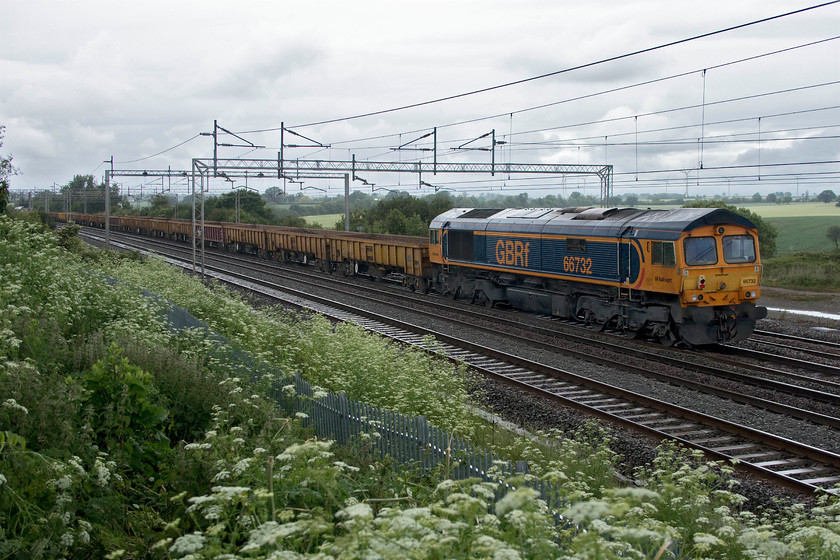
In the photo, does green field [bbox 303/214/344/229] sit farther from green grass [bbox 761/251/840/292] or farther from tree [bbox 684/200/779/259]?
green grass [bbox 761/251/840/292]

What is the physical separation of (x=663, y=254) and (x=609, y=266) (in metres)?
1.84

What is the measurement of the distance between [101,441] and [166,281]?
14.5m

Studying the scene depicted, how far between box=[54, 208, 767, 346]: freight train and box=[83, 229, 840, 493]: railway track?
3969mm

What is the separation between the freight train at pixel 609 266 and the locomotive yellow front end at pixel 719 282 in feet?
0.08

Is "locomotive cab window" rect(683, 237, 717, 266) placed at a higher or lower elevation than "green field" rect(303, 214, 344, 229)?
lower

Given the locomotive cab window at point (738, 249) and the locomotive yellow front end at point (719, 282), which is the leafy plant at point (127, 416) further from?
the locomotive cab window at point (738, 249)

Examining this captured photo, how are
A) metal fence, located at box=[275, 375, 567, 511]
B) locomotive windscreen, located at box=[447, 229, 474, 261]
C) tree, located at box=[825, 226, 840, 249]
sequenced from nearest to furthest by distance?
metal fence, located at box=[275, 375, 567, 511]
locomotive windscreen, located at box=[447, 229, 474, 261]
tree, located at box=[825, 226, 840, 249]

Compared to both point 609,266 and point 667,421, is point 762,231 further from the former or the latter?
point 667,421

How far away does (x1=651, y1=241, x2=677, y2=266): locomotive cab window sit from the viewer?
1591cm

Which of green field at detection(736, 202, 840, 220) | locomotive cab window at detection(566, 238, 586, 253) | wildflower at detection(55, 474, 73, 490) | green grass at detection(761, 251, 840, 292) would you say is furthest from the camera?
green field at detection(736, 202, 840, 220)

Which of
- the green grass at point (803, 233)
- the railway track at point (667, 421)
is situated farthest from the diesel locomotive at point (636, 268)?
the green grass at point (803, 233)

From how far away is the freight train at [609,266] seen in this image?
16.0 metres

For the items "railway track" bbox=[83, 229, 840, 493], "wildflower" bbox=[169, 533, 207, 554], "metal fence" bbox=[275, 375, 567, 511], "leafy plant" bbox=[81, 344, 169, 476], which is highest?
"wildflower" bbox=[169, 533, 207, 554]

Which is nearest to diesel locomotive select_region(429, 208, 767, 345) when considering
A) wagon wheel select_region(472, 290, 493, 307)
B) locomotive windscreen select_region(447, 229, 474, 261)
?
wagon wheel select_region(472, 290, 493, 307)
